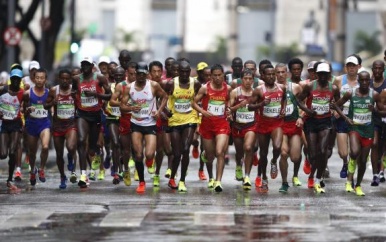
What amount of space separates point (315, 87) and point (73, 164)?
14.9 ft

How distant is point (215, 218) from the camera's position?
61.1ft

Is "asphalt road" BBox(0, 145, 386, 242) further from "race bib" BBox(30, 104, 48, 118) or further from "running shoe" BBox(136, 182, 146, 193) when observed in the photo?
"race bib" BBox(30, 104, 48, 118)

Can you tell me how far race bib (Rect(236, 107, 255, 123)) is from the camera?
77.6ft

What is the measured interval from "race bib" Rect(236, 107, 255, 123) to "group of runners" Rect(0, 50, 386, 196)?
1cm

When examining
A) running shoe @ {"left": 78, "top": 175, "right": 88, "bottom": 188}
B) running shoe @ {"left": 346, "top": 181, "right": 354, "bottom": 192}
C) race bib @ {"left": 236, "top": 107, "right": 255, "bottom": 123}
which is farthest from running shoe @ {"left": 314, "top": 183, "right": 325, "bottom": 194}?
running shoe @ {"left": 78, "top": 175, "right": 88, "bottom": 188}

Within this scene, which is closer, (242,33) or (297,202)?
(297,202)

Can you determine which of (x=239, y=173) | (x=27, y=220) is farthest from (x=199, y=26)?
(x=27, y=220)

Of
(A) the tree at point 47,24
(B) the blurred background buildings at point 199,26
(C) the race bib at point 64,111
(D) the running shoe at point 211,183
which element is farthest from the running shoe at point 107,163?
(B) the blurred background buildings at point 199,26

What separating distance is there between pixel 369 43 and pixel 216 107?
70.7m

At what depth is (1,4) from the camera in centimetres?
4794

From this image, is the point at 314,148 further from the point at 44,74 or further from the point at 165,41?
the point at 165,41

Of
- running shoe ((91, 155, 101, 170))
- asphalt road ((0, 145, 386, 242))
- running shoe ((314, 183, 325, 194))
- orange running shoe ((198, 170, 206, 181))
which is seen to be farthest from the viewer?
orange running shoe ((198, 170, 206, 181))

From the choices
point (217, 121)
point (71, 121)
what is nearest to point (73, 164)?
point (71, 121)

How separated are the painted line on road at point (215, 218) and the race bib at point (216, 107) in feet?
13.3
